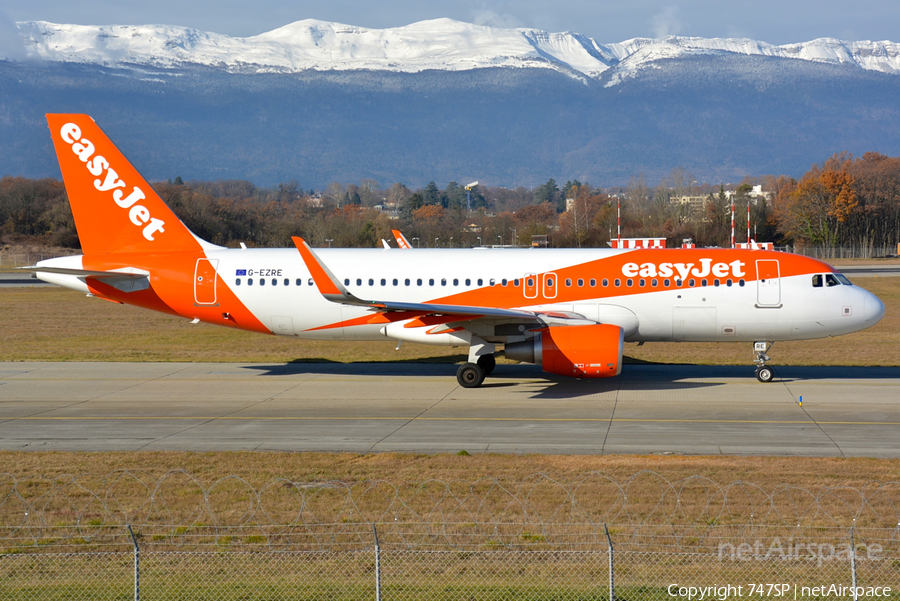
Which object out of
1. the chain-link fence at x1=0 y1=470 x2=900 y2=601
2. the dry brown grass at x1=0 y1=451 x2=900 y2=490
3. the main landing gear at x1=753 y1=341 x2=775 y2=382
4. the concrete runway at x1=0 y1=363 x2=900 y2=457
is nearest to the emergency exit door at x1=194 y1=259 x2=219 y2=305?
the concrete runway at x1=0 y1=363 x2=900 y2=457

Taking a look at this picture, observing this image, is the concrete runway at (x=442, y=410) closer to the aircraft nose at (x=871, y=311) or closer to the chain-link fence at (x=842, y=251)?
the aircraft nose at (x=871, y=311)

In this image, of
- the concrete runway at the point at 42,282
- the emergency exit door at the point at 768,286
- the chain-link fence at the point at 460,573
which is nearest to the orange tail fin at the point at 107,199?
the chain-link fence at the point at 460,573

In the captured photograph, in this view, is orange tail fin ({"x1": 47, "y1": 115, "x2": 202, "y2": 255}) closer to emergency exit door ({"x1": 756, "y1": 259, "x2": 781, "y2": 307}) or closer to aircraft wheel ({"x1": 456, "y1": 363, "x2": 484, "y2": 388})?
aircraft wheel ({"x1": 456, "y1": 363, "x2": 484, "y2": 388})

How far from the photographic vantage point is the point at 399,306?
23.9 metres

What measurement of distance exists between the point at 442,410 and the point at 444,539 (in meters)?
10.2

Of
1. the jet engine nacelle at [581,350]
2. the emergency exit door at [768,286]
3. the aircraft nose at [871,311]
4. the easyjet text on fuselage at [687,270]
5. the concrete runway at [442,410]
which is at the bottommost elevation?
the concrete runway at [442,410]

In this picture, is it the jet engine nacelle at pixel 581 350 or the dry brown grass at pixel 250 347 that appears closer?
the jet engine nacelle at pixel 581 350

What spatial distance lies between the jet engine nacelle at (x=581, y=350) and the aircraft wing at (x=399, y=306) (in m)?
0.92

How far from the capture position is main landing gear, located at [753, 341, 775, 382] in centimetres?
2562

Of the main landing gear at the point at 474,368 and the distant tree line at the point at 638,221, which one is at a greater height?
the distant tree line at the point at 638,221

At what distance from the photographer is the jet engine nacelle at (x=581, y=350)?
2308 cm

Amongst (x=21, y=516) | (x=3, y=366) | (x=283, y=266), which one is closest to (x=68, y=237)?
(x=3, y=366)

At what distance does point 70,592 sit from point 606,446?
11339 millimetres

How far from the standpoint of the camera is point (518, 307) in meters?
25.8
